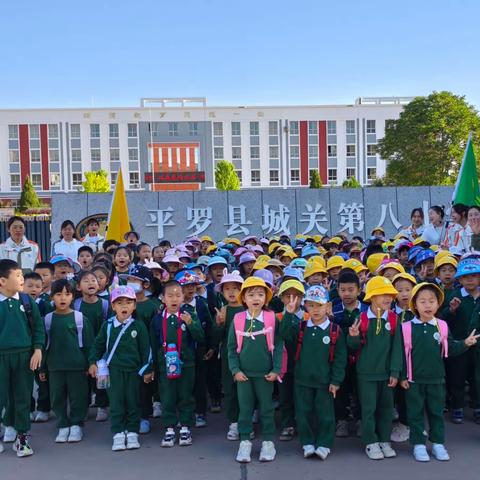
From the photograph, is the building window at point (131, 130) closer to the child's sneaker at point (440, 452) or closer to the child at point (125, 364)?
the child at point (125, 364)

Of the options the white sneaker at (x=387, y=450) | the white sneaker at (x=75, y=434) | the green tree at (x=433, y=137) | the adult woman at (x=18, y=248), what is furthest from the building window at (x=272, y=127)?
the white sneaker at (x=387, y=450)

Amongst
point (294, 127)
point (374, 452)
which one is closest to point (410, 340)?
point (374, 452)

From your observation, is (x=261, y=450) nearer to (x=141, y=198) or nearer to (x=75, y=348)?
(x=75, y=348)

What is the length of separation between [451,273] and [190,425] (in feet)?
8.05

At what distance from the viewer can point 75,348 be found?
4230 millimetres

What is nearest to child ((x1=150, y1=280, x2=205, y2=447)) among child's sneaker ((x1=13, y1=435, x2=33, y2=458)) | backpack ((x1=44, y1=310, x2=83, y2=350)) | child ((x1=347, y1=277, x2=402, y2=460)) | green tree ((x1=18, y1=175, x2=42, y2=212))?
backpack ((x1=44, y1=310, x2=83, y2=350))

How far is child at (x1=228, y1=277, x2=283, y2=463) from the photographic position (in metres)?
3.79

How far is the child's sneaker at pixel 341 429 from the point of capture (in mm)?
4159

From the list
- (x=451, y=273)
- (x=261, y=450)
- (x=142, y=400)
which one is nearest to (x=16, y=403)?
(x=142, y=400)

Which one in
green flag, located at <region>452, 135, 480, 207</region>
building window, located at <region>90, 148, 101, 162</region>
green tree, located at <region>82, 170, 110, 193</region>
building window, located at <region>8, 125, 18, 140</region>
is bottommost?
green flag, located at <region>452, 135, 480, 207</region>

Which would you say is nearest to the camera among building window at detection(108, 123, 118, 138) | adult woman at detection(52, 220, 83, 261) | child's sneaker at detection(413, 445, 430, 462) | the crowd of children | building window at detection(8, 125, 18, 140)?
child's sneaker at detection(413, 445, 430, 462)

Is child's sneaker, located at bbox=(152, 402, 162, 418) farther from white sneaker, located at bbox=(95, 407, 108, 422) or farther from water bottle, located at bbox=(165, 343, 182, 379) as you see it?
water bottle, located at bbox=(165, 343, 182, 379)

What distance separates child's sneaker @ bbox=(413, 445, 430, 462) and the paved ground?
0.05 meters

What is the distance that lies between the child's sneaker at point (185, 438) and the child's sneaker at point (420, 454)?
1.54 metres
